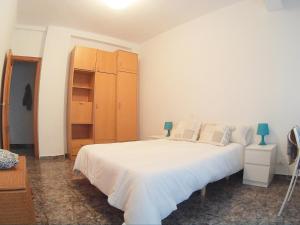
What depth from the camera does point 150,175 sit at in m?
1.66

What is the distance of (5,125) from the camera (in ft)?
11.2

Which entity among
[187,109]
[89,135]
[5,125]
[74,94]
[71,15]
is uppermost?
[71,15]

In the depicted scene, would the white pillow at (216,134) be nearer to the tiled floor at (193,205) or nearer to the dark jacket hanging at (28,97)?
the tiled floor at (193,205)

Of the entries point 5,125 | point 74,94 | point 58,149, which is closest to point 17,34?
point 74,94

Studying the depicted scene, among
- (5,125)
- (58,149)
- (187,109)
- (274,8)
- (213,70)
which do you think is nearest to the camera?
(274,8)

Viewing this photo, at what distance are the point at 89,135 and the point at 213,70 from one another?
119 inches

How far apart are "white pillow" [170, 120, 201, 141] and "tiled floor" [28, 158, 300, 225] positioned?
0.84m

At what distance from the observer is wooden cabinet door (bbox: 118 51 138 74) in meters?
4.95

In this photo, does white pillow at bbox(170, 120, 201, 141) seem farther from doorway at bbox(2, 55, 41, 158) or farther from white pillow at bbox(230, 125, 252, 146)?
doorway at bbox(2, 55, 41, 158)

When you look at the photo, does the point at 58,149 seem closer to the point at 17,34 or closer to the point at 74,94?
the point at 74,94

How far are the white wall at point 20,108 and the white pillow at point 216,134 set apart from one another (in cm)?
477

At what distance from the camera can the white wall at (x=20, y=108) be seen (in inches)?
224

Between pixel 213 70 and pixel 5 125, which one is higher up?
pixel 213 70

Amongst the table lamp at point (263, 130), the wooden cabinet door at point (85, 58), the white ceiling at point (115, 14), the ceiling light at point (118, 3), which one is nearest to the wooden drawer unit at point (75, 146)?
the wooden cabinet door at point (85, 58)
